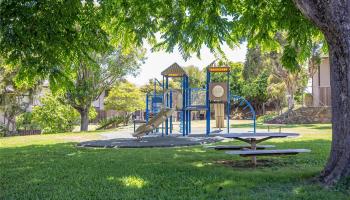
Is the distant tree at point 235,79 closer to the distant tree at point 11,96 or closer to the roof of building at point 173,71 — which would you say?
the distant tree at point 11,96

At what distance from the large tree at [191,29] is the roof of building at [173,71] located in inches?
270

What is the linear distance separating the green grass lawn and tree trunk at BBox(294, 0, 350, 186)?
0.45m

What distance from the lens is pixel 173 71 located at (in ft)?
59.4

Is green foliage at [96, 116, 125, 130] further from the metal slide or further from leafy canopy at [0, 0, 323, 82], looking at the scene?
leafy canopy at [0, 0, 323, 82]

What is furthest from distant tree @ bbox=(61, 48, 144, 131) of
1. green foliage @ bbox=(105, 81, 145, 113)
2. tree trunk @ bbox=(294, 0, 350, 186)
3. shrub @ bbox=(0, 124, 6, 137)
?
tree trunk @ bbox=(294, 0, 350, 186)

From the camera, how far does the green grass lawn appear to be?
5.03m

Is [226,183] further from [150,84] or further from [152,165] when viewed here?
[150,84]

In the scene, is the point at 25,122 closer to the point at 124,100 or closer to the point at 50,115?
the point at 50,115

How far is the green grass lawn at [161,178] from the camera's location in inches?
198

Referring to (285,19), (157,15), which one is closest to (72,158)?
(157,15)

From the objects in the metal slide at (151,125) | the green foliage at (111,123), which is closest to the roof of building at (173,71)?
the metal slide at (151,125)

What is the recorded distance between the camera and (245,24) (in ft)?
32.4

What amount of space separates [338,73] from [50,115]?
74.2 feet

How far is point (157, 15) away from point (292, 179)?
20.6 ft
